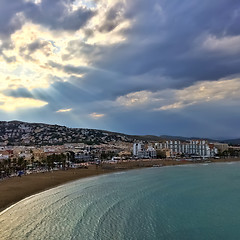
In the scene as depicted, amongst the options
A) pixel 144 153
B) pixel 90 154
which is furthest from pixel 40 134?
pixel 144 153

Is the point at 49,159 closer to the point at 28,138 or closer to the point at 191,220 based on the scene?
the point at 191,220

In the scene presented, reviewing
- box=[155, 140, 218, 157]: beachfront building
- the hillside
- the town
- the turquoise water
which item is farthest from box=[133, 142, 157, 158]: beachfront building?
the turquoise water

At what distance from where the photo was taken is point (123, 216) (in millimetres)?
18391

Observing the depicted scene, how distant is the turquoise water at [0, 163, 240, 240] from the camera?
14992 mm

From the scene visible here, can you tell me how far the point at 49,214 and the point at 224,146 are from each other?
116129 mm

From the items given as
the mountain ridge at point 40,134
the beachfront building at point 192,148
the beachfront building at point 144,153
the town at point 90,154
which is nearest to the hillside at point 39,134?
the mountain ridge at point 40,134

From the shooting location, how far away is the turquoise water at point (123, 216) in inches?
590

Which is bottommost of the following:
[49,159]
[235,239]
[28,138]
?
[235,239]

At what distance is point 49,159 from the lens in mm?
55750

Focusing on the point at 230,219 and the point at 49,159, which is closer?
the point at 230,219

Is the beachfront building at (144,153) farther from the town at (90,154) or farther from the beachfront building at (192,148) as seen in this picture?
the beachfront building at (192,148)

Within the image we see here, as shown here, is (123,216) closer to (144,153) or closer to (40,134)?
(144,153)

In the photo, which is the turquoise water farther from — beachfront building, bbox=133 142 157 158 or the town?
beachfront building, bbox=133 142 157 158

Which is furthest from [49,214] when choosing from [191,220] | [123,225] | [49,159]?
[49,159]
